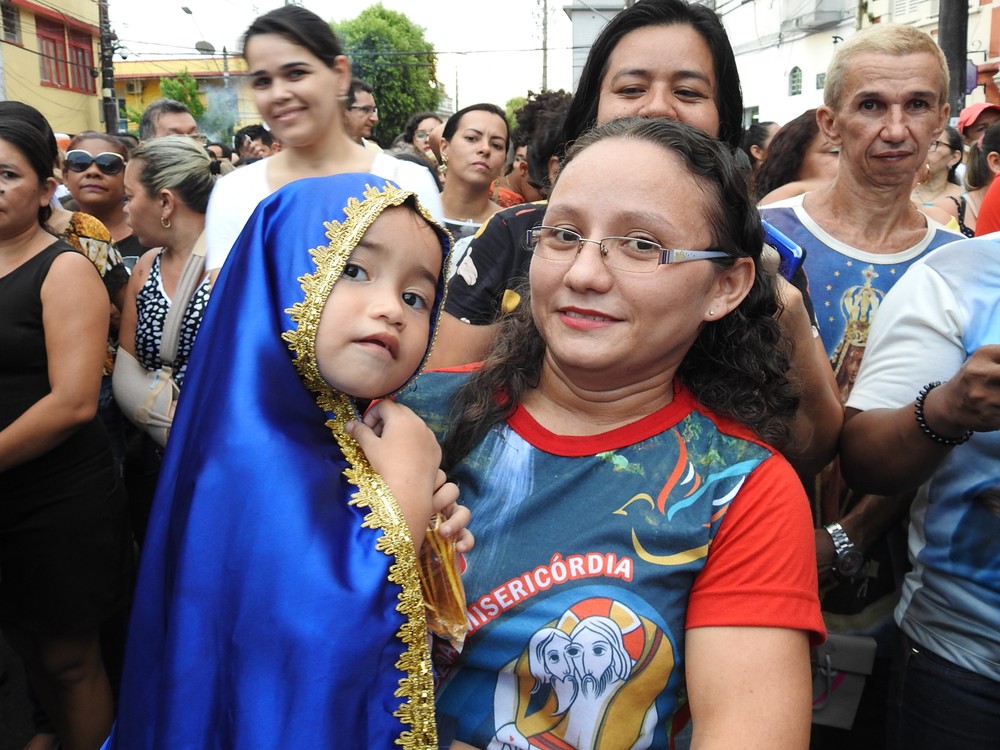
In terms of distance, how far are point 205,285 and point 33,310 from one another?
0.75m

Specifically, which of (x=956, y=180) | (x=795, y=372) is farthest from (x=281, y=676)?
(x=956, y=180)

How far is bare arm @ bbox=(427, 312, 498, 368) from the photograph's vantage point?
209 cm

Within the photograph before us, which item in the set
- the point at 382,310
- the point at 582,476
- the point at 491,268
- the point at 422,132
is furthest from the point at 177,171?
the point at 422,132

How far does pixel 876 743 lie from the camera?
255 cm

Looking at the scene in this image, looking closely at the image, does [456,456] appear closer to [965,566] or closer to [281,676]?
[281,676]

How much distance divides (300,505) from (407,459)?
214 mm

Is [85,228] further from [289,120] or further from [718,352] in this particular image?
[718,352]

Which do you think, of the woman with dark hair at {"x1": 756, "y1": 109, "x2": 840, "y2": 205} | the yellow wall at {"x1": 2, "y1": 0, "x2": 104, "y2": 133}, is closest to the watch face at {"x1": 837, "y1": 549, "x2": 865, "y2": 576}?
the woman with dark hair at {"x1": 756, "y1": 109, "x2": 840, "y2": 205}

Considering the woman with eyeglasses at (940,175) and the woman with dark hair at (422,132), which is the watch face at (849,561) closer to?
the woman with eyeglasses at (940,175)

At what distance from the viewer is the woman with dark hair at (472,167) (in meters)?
5.47

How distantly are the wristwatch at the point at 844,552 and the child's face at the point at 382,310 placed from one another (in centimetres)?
134

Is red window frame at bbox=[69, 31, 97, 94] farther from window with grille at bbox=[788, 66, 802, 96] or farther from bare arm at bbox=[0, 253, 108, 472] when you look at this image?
bare arm at bbox=[0, 253, 108, 472]

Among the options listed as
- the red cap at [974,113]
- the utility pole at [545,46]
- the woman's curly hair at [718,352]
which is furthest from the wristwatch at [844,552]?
the utility pole at [545,46]

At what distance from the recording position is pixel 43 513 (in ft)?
10.0
